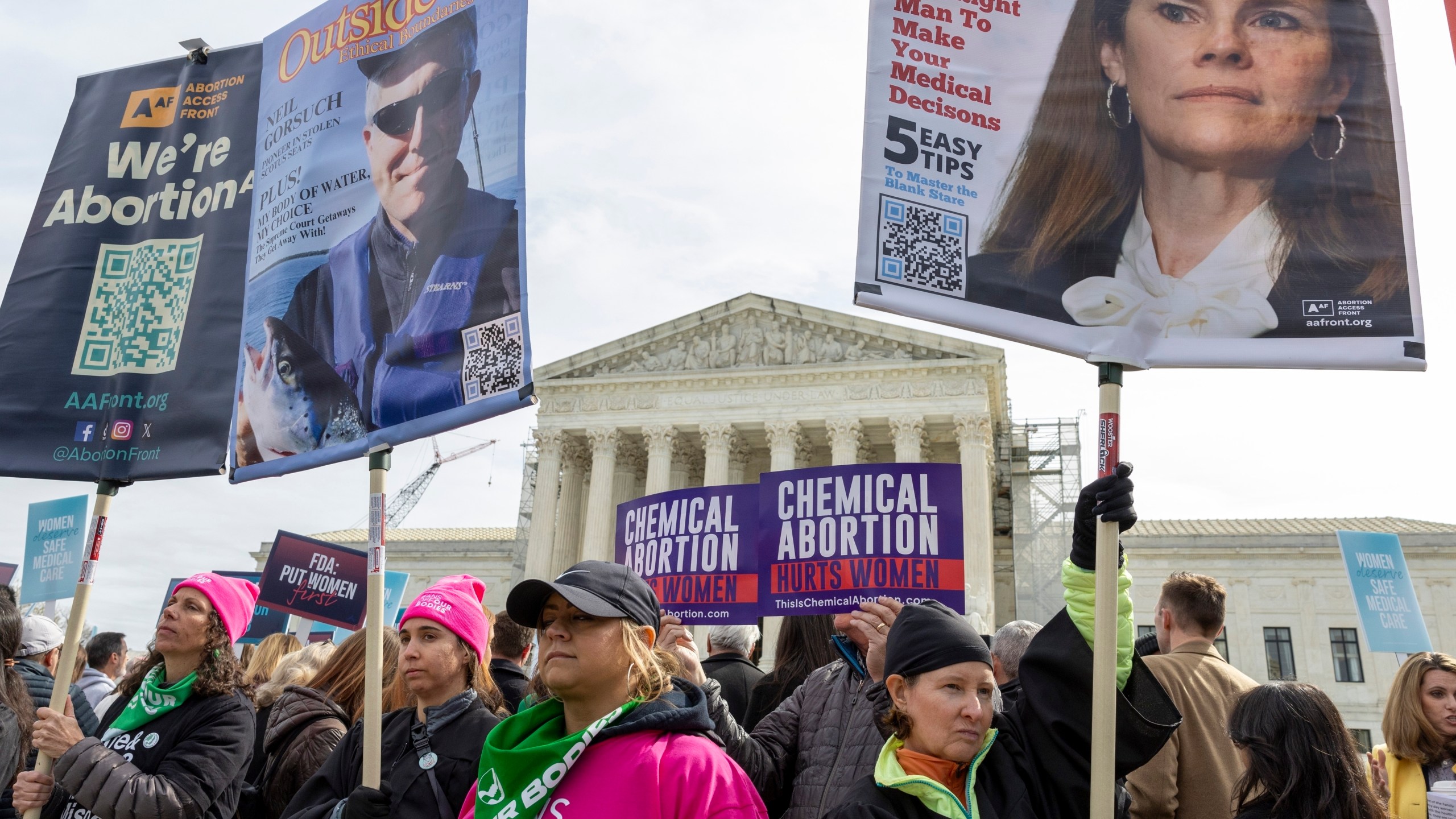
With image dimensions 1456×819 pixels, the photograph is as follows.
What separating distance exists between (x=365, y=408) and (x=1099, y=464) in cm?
311

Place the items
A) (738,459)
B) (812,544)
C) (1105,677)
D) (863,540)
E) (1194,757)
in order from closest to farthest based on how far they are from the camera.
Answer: (1105,677)
(1194,757)
(863,540)
(812,544)
(738,459)

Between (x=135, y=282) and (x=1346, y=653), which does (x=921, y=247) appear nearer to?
(x=135, y=282)

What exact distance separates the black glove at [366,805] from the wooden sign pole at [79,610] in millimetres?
1608

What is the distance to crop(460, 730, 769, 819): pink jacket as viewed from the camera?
266 cm

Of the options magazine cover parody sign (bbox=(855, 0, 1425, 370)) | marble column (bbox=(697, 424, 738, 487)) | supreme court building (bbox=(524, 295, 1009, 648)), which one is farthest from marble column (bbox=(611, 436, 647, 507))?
magazine cover parody sign (bbox=(855, 0, 1425, 370))

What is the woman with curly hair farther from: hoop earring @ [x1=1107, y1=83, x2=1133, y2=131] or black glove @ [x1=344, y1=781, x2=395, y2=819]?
hoop earring @ [x1=1107, y1=83, x2=1133, y2=131]

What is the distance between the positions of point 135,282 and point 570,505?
37.6 meters

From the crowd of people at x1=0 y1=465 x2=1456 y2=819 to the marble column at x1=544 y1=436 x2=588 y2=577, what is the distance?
3563cm

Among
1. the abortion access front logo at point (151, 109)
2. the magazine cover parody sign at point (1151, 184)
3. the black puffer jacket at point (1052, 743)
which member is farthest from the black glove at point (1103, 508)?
the abortion access front logo at point (151, 109)

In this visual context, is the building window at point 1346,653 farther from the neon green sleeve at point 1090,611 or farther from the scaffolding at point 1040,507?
the neon green sleeve at point 1090,611

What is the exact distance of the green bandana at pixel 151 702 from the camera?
4.52m

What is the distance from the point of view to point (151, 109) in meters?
6.10

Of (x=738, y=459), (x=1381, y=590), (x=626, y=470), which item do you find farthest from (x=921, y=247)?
(x=626, y=470)

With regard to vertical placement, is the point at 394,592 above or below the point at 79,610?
below
